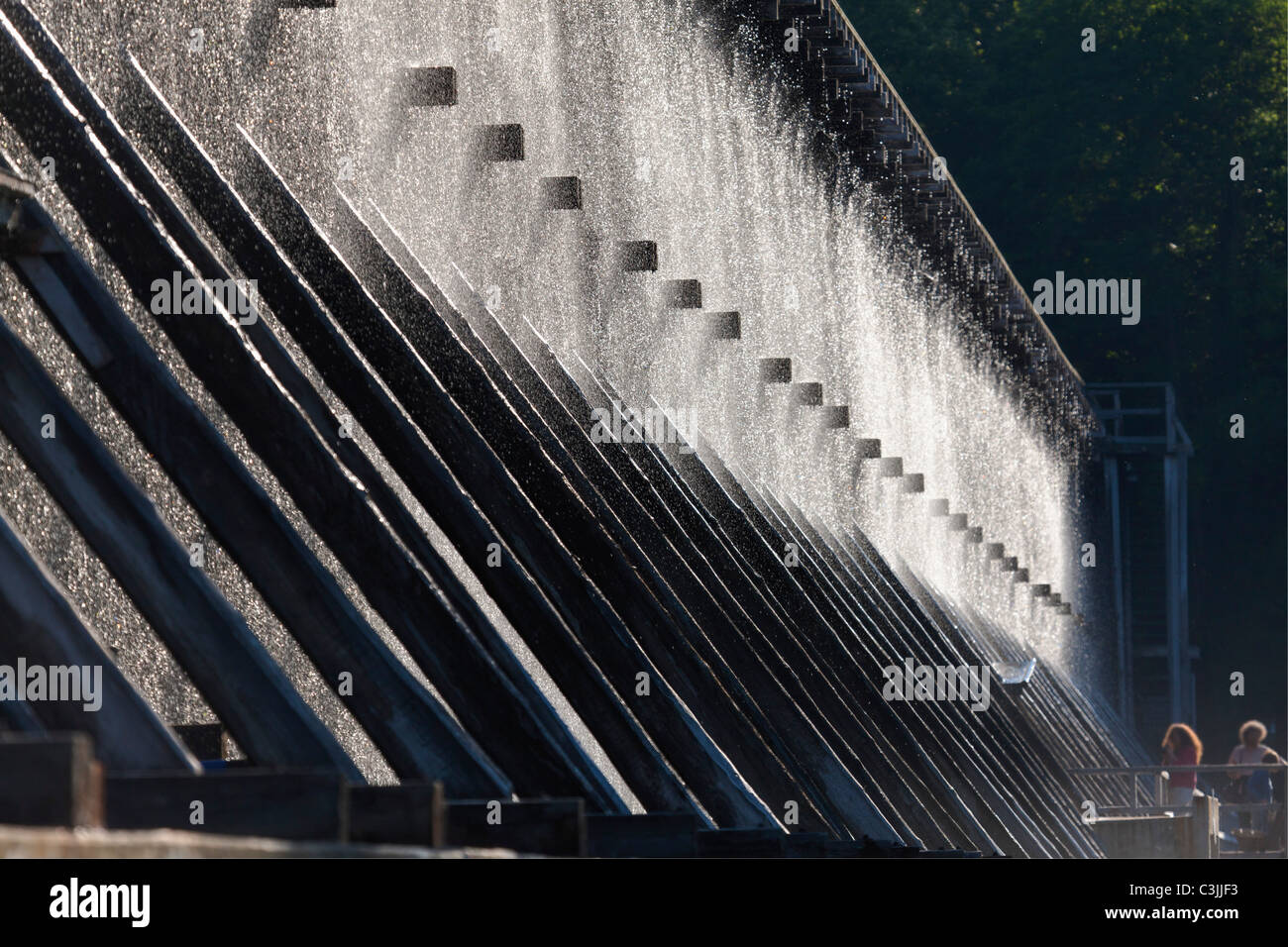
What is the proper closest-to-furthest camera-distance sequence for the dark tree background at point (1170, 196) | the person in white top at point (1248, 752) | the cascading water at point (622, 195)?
the cascading water at point (622, 195) → the person in white top at point (1248, 752) → the dark tree background at point (1170, 196)

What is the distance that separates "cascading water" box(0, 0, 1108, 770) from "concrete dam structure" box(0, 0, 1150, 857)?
3 centimetres

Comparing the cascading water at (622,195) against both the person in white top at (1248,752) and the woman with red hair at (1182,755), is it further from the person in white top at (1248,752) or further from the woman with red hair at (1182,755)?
the person in white top at (1248,752)

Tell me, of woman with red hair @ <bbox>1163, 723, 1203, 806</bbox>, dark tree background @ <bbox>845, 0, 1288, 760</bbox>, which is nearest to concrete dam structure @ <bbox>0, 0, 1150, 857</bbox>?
woman with red hair @ <bbox>1163, 723, 1203, 806</bbox>

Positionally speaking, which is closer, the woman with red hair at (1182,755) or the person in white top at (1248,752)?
the woman with red hair at (1182,755)

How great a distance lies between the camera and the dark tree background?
148 ft

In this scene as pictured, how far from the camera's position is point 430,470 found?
557cm

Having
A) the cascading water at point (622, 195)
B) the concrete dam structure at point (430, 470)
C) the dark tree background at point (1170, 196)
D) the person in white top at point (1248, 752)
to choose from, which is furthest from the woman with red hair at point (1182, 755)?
the dark tree background at point (1170, 196)

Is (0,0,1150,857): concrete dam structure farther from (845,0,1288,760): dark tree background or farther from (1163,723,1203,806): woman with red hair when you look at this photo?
(845,0,1288,760): dark tree background

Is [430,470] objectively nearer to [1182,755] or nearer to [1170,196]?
[1182,755]

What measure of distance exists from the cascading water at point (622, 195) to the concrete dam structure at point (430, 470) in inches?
1.2

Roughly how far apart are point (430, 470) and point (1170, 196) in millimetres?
47534

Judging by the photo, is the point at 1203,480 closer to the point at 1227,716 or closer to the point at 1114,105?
the point at 1227,716

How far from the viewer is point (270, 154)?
7.36 metres

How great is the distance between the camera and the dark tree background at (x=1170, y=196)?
148 feet
